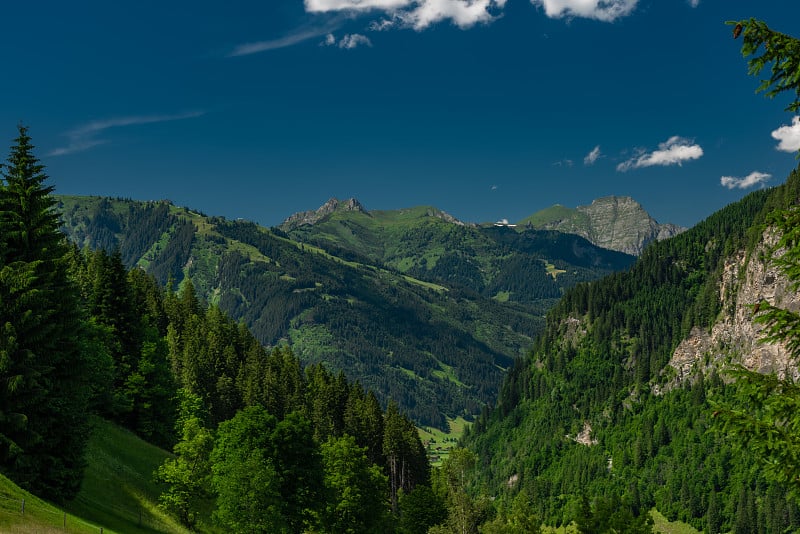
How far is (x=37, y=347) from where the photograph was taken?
41188 mm

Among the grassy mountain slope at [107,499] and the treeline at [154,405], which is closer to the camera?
the grassy mountain slope at [107,499]

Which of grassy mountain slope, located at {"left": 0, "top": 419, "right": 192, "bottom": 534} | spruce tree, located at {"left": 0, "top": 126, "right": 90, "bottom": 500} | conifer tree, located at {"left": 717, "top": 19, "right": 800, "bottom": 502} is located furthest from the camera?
spruce tree, located at {"left": 0, "top": 126, "right": 90, "bottom": 500}

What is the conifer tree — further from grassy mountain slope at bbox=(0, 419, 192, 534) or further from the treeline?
the treeline

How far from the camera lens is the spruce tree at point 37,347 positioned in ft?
130

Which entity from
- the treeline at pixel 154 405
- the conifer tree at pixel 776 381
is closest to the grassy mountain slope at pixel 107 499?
the treeline at pixel 154 405

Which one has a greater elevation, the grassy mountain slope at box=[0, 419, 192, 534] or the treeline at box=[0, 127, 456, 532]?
the treeline at box=[0, 127, 456, 532]

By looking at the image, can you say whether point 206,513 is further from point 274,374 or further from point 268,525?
point 274,374

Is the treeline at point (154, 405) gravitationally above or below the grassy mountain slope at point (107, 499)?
above

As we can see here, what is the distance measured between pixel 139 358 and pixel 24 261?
129ft

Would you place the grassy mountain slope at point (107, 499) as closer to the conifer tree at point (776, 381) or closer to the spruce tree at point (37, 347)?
the spruce tree at point (37, 347)

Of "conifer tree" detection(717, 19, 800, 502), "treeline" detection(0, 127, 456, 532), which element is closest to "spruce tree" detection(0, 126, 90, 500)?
"treeline" detection(0, 127, 456, 532)

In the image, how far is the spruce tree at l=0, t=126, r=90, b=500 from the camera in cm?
3956

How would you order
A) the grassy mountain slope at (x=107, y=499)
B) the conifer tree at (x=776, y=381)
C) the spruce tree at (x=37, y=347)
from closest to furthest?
the conifer tree at (x=776, y=381) → the grassy mountain slope at (x=107, y=499) → the spruce tree at (x=37, y=347)

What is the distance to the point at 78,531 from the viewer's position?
37125 mm
